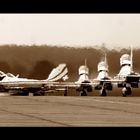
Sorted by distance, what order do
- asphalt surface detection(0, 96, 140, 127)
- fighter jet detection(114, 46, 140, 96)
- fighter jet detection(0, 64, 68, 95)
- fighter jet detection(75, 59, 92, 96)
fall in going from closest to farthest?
asphalt surface detection(0, 96, 140, 127), fighter jet detection(114, 46, 140, 96), fighter jet detection(75, 59, 92, 96), fighter jet detection(0, 64, 68, 95)

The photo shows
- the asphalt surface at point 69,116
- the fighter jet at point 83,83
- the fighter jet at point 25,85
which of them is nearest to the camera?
the asphalt surface at point 69,116

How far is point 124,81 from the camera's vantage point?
1693 inches

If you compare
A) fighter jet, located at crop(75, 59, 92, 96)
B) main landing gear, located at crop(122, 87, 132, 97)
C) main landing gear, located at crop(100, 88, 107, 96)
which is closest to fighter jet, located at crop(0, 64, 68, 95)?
fighter jet, located at crop(75, 59, 92, 96)

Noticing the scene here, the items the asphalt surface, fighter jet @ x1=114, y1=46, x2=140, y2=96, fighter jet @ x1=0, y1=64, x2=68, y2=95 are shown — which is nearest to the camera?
the asphalt surface

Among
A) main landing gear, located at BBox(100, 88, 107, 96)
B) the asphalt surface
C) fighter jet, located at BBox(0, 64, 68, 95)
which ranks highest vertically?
fighter jet, located at BBox(0, 64, 68, 95)

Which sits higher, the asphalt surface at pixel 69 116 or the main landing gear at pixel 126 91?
the main landing gear at pixel 126 91

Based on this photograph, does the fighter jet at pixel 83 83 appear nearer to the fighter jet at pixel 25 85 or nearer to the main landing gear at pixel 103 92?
the main landing gear at pixel 103 92

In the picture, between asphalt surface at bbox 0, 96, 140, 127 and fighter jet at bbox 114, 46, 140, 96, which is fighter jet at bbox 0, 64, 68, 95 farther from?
asphalt surface at bbox 0, 96, 140, 127

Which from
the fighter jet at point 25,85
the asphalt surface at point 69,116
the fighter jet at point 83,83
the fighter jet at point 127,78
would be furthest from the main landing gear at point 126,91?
the asphalt surface at point 69,116

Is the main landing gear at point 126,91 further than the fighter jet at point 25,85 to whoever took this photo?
No
